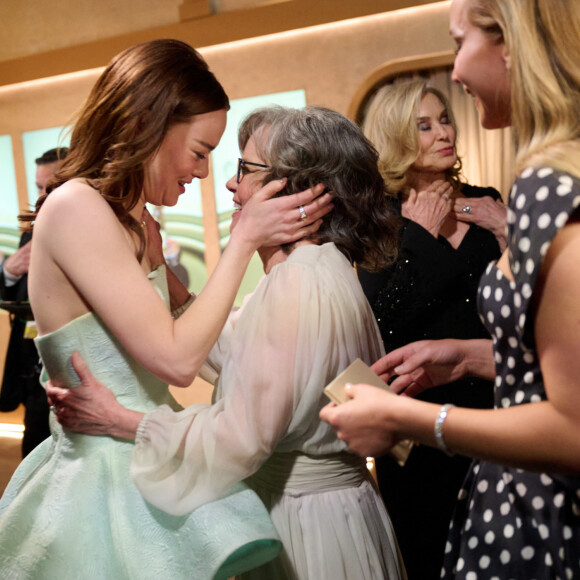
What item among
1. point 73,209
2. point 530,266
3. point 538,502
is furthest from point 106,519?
point 530,266

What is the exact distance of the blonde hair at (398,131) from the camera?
8.84ft

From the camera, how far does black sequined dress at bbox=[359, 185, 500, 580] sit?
7.91ft

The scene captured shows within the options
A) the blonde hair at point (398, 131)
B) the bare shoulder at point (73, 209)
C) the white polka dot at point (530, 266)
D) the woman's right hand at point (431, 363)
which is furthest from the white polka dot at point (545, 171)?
the blonde hair at point (398, 131)

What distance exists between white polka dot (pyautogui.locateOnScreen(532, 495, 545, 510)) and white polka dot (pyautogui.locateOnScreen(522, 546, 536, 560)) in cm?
7

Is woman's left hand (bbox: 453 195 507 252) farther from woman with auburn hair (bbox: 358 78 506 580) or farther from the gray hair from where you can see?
the gray hair

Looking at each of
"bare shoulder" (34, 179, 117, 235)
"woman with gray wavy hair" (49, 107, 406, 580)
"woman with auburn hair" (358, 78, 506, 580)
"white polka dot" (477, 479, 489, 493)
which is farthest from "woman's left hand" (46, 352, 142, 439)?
"woman with auburn hair" (358, 78, 506, 580)

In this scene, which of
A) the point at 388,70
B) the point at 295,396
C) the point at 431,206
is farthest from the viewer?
the point at 388,70

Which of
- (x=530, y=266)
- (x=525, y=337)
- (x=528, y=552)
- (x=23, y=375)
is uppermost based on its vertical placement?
(x=530, y=266)

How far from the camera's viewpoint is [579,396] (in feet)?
3.23

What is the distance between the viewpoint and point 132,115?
5.57 feet

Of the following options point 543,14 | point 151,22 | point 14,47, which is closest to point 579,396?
point 543,14

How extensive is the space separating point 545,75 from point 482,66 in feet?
0.48

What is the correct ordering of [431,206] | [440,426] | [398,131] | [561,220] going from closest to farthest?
[561,220], [440,426], [431,206], [398,131]

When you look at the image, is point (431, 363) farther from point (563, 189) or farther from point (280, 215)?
point (563, 189)
